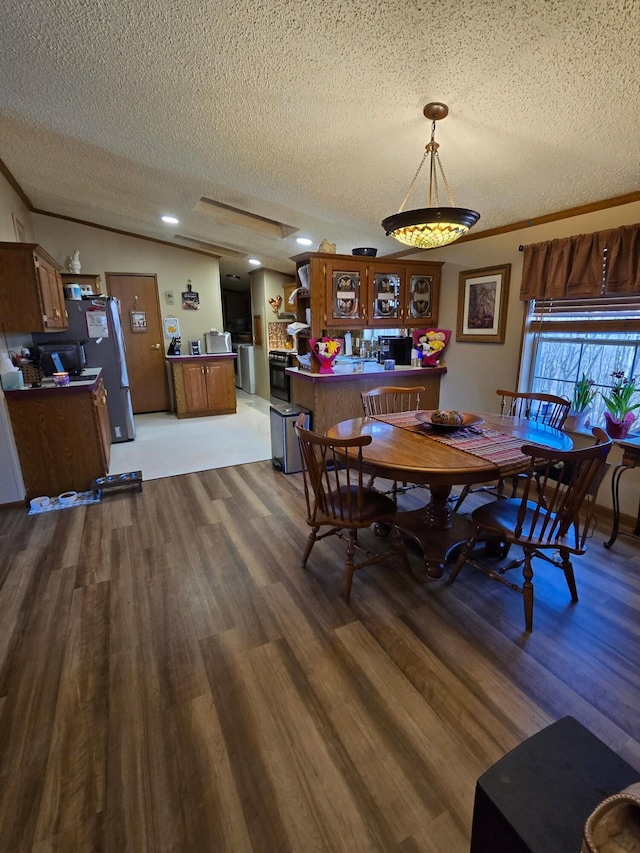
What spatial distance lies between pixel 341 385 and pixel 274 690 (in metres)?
2.71

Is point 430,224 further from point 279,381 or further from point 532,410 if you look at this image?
point 279,381

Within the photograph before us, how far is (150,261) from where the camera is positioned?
6328 mm

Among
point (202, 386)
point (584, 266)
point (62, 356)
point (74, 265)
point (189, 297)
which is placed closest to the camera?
point (584, 266)

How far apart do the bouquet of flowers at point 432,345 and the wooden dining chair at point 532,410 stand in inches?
35.8

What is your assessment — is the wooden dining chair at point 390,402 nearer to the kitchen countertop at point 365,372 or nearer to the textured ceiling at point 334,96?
the kitchen countertop at point 365,372

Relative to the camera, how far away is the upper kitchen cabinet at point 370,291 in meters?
3.66

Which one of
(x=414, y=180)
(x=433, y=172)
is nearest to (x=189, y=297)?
(x=414, y=180)

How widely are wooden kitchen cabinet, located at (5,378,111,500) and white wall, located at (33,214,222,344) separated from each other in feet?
11.6

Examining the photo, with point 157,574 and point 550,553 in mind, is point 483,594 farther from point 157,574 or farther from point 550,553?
point 157,574

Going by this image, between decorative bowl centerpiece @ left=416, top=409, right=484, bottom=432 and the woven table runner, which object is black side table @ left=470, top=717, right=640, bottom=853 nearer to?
the woven table runner

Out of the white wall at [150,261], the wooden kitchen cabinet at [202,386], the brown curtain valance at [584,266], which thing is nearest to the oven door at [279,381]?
the wooden kitchen cabinet at [202,386]

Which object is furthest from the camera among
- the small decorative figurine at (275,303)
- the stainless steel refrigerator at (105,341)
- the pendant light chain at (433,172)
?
the small decorative figurine at (275,303)

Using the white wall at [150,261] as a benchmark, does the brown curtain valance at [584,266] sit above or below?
below

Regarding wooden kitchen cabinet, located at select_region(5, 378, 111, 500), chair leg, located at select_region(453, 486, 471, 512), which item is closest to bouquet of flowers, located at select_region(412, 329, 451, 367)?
chair leg, located at select_region(453, 486, 471, 512)
